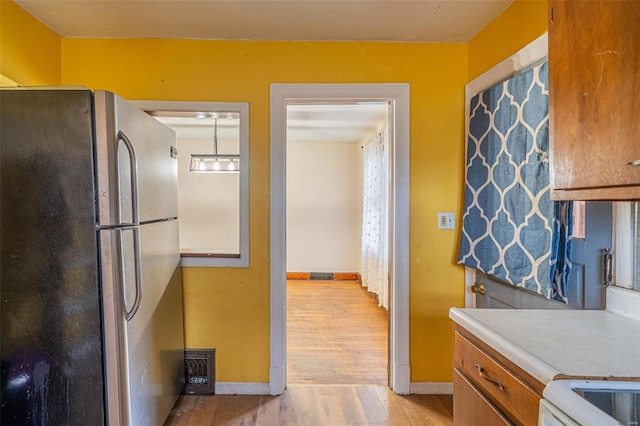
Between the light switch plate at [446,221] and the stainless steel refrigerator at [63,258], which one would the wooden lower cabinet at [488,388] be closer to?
the light switch plate at [446,221]

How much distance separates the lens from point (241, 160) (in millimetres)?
2342

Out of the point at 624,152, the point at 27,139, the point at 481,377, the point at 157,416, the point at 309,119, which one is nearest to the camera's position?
the point at 624,152


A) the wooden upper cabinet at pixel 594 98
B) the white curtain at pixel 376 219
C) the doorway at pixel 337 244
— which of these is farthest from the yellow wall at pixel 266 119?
the white curtain at pixel 376 219

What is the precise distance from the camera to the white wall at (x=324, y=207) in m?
6.02

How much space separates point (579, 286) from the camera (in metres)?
1.46

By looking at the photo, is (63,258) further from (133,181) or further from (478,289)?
(478,289)

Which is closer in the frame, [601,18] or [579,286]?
[601,18]

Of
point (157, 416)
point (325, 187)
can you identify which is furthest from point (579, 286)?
point (325, 187)

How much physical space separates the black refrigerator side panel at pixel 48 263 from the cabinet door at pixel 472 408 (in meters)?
1.45

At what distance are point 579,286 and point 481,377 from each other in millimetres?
613

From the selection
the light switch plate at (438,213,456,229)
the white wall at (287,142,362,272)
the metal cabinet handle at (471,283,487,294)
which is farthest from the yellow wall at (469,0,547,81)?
the white wall at (287,142,362,272)

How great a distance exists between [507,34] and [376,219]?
2.85 m

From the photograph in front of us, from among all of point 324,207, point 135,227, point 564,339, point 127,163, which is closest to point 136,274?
point 135,227

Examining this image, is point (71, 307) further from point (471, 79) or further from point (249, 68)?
point (471, 79)
